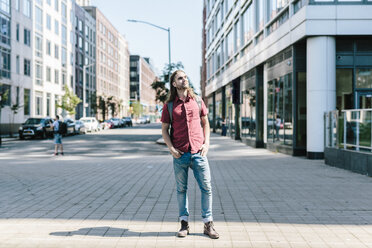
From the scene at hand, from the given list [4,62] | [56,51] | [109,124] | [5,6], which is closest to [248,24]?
[4,62]

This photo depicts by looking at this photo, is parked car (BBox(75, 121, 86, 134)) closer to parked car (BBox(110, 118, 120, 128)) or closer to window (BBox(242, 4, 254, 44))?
parked car (BBox(110, 118, 120, 128))

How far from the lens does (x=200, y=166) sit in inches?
198

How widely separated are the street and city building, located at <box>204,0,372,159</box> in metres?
4.35

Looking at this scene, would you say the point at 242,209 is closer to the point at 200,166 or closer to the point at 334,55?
the point at 200,166

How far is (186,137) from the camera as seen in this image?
502cm

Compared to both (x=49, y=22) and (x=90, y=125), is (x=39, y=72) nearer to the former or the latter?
(x=49, y=22)

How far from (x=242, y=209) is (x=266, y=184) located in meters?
2.79

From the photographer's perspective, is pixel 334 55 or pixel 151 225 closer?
pixel 151 225

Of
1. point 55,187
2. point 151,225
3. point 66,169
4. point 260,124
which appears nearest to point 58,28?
point 260,124

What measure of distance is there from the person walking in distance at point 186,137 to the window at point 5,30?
3696 cm

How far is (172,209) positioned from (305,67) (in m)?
11.1

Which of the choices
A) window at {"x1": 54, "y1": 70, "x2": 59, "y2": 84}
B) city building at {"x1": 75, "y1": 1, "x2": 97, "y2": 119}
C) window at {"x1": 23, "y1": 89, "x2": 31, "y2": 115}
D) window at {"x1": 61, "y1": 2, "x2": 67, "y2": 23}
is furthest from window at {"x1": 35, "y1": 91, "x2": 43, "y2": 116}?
window at {"x1": 61, "y1": 2, "x2": 67, "y2": 23}

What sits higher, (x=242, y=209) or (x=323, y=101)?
(x=323, y=101)

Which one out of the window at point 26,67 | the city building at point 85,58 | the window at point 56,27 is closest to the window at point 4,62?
the window at point 26,67
